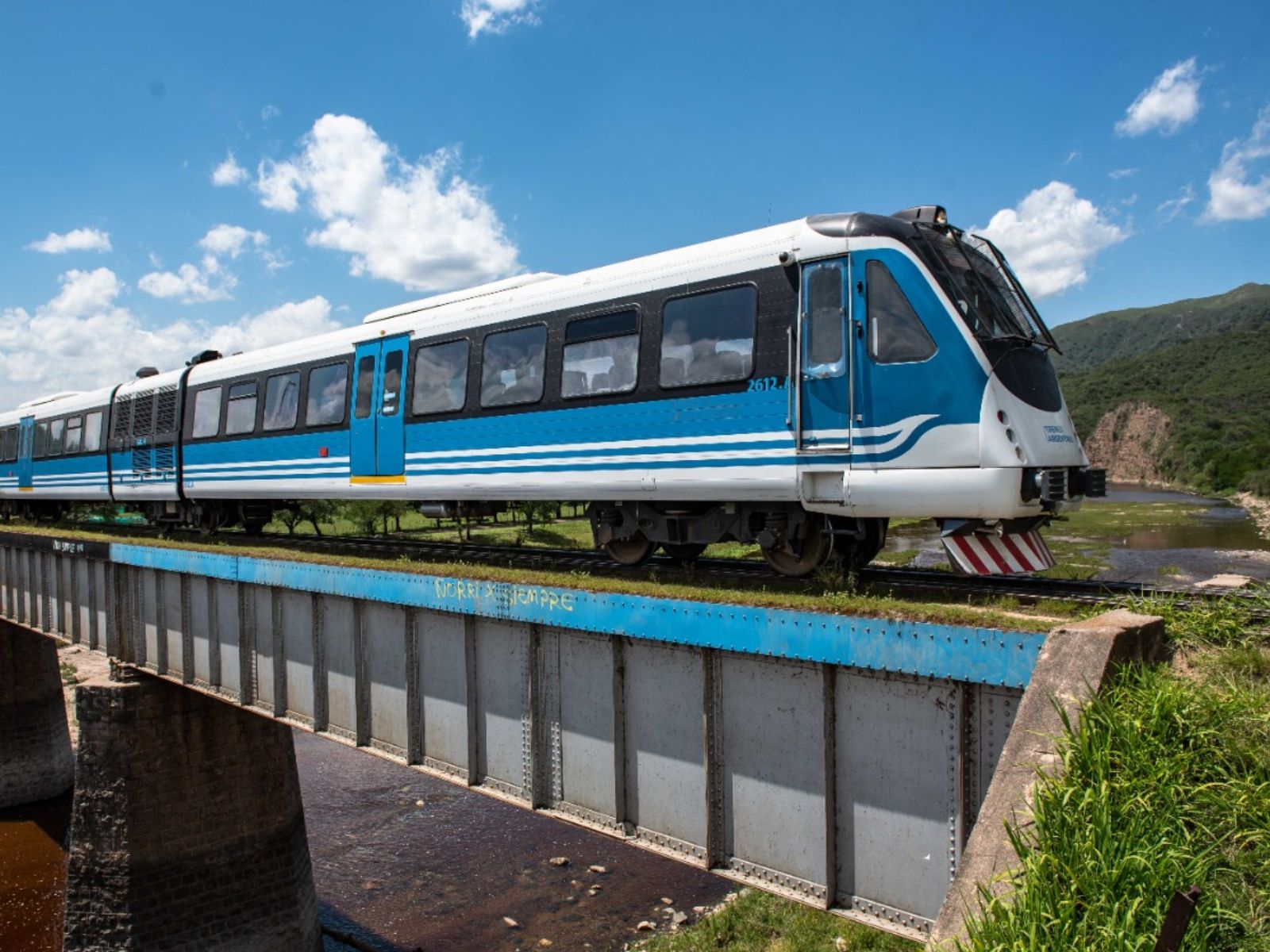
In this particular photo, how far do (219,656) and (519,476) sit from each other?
21.3 ft

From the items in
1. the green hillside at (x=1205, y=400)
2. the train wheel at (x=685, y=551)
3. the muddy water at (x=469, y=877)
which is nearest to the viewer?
the train wheel at (x=685, y=551)

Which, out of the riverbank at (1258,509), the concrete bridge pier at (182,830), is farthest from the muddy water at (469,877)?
the riverbank at (1258,509)

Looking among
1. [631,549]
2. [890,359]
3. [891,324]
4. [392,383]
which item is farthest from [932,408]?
[392,383]

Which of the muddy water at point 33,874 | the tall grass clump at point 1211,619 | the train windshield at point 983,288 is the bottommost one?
the muddy water at point 33,874

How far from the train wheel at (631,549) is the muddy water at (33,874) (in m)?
16.0

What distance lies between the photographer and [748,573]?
32.7 ft

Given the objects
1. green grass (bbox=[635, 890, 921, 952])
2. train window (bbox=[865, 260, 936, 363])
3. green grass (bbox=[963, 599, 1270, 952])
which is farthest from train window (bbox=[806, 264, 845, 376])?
green grass (bbox=[635, 890, 921, 952])

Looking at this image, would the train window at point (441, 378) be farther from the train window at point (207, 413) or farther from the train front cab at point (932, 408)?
the train window at point (207, 413)

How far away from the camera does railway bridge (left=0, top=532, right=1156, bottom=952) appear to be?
6047 millimetres

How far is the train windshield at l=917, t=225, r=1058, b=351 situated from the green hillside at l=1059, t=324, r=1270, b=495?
7127 cm

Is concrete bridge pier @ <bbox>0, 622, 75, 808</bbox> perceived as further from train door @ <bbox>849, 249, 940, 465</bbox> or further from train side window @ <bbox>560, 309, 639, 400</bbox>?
train door @ <bbox>849, 249, 940, 465</bbox>

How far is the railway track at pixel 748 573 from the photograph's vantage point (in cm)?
775

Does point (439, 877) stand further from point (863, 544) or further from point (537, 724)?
point (863, 544)

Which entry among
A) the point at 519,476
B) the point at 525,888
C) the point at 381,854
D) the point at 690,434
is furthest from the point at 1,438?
the point at 690,434
